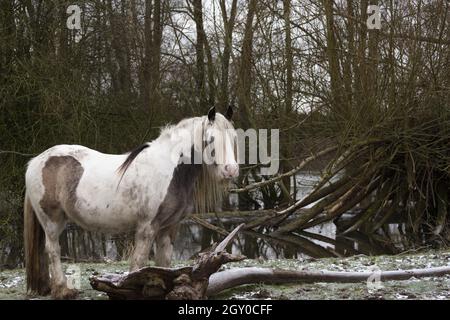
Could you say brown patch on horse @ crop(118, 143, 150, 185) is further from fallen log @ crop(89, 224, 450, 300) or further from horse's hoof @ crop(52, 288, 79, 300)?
horse's hoof @ crop(52, 288, 79, 300)

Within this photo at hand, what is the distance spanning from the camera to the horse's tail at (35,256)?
5.24m

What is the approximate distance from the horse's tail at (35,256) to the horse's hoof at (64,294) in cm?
24

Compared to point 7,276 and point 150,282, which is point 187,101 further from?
point 150,282

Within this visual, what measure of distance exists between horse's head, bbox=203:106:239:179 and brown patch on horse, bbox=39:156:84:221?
3.68 ft

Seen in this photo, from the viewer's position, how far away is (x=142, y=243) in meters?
4.84

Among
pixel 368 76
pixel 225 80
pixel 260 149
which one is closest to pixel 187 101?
pixel 225 80

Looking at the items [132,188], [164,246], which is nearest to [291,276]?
[164,246]

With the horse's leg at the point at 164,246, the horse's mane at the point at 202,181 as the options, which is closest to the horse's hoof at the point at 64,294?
the horse's leg at the point at 164,246

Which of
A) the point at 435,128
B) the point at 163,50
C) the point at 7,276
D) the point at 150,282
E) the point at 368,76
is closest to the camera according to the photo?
the point at 150,282

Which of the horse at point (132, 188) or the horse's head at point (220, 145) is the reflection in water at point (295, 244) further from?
the horse's head at point (220, 145)

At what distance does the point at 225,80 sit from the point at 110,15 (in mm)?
3750

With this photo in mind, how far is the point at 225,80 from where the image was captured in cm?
1602

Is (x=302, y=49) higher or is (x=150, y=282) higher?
(x=302, y=49)

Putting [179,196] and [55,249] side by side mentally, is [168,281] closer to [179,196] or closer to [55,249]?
[179,196]
